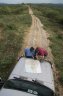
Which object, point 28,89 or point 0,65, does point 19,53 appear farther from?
point 28,89

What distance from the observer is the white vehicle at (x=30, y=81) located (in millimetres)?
10793

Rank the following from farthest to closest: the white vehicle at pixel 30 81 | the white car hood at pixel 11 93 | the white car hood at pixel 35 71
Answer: the white car hood at pixel 35 71 < the white vehicle at pixel 30 81 < the white car hood at pixel 11 93

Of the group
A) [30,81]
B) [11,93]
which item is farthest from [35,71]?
[11,93]

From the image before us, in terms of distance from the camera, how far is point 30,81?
1151 centimetres

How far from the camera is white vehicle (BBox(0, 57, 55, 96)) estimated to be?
10.8m

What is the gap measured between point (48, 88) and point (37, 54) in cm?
568

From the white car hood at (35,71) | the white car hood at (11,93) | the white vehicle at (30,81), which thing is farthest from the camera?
the white car hood at (35,71)

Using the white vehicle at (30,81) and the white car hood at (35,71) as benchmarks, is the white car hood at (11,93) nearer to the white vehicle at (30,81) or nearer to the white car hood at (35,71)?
the white vehicle at (30,81)

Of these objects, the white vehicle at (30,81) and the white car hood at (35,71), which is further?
the white car hood at (35,71)

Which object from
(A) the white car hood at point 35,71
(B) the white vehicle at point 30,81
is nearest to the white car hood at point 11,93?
(B) the white vehicle at point 30,81

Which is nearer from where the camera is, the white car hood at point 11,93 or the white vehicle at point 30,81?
the white car hood at point 11,93

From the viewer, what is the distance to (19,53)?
23047 mm

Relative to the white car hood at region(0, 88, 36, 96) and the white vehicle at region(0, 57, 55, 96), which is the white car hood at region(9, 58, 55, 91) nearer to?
the white vehicle at region(0, 57, 55, 96)

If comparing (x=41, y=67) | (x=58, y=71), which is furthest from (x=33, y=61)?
→ (x=58, y=71)
